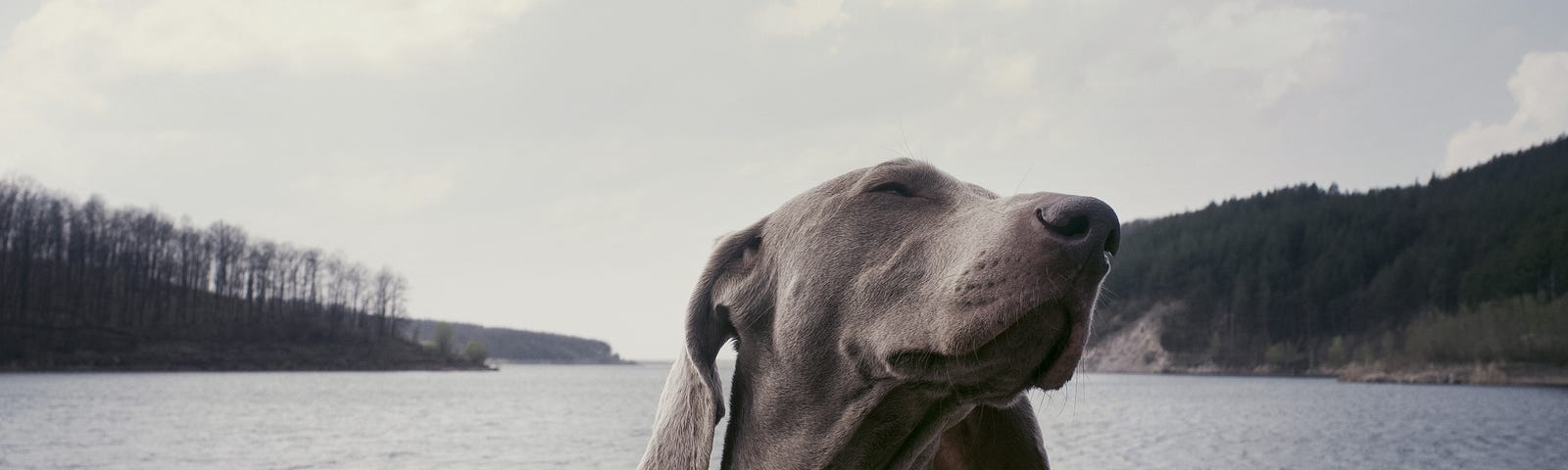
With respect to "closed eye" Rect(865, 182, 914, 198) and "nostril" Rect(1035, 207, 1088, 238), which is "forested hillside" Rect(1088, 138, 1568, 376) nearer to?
"closed eye" Rect(865, 182, 914, 198)

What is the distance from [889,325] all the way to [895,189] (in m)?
0.53

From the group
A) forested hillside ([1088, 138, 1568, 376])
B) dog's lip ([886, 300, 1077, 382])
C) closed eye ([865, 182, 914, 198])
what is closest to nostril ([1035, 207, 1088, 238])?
dog's lip ([886, 300, 1077, 382])

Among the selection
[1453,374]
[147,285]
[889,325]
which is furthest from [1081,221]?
[1453,374]

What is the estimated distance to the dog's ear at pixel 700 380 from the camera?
9.64 ft

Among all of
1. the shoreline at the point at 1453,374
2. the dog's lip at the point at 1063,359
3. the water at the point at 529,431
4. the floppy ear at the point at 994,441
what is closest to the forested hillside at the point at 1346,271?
the shoreline at the point at 1453,374

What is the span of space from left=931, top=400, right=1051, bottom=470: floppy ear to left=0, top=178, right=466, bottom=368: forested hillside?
104 meters

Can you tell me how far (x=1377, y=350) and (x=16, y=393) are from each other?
496 feet

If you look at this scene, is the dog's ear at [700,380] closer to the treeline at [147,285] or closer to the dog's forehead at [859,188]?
the dog's forehead at [859,188]

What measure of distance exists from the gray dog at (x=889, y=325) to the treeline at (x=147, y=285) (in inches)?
4068

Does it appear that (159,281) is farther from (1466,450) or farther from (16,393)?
(1466,450)

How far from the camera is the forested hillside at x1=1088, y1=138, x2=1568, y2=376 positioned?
140625mm

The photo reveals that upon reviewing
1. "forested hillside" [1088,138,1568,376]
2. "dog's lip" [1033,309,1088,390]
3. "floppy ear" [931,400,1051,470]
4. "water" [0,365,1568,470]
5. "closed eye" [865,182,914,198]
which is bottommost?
"water" [0,365,1568,470]

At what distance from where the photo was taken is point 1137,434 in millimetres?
50375

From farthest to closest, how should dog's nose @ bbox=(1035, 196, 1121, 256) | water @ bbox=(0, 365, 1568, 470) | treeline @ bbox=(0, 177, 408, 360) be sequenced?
treeline @ bbox=(0, 177, 408, 360) < water @ bbox=(0, 365, 1568, 470) < dog's nose @ bbox=(1035, 196, 1121, 256)
